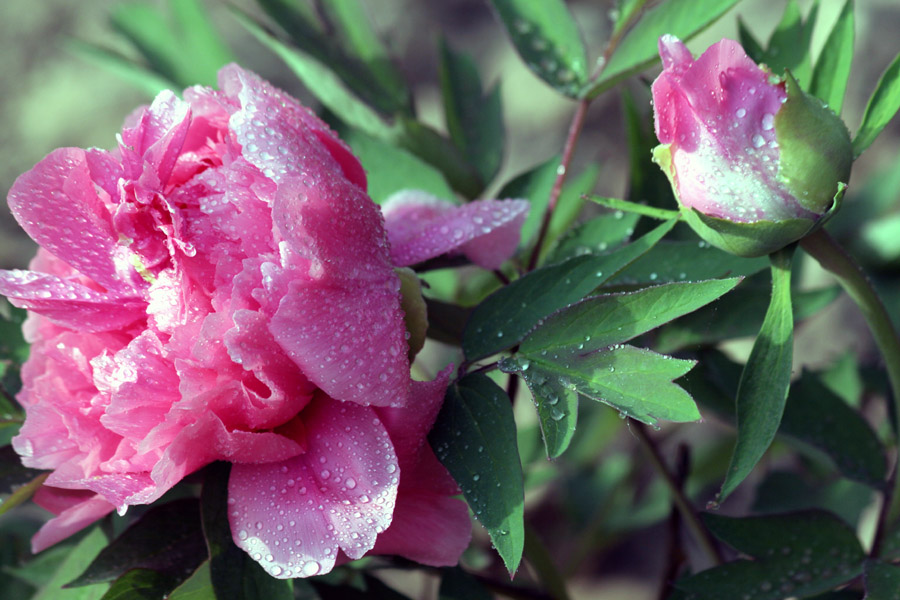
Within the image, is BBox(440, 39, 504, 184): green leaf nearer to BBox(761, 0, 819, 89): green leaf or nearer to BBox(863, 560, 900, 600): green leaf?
BBox(761, 0, 819, 89): green leaf

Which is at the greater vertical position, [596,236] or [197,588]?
[596,236]

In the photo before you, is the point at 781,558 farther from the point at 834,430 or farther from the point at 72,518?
the point at 72,518

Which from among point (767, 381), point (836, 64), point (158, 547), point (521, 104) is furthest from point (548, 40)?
point (521, 104)

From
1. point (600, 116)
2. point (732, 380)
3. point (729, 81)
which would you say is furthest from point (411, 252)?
point (600, 116)

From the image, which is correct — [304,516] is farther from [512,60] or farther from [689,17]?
[512,60]

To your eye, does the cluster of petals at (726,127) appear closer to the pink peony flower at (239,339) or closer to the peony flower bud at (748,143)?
the peony flower bud at (748,143)

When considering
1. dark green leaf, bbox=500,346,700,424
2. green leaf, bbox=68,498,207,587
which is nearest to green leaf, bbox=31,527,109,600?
green leaf, bbox=68,498,207,587
